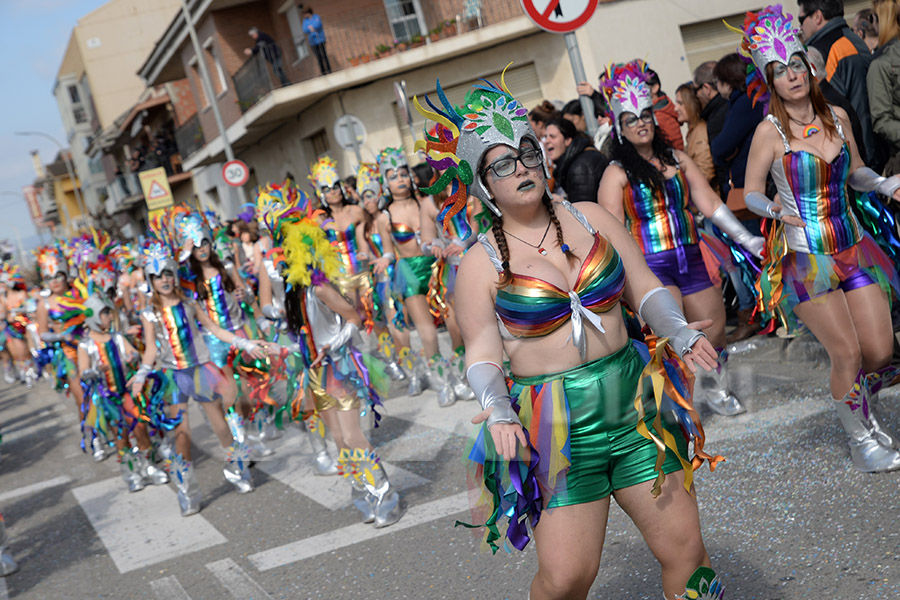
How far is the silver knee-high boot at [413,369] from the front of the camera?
30.8ft

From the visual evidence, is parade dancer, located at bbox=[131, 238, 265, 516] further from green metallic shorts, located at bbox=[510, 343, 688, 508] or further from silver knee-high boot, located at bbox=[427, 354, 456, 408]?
green metallic shorts, located at bbox=[510, 343, 688, 508]

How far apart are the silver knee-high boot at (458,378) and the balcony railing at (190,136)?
89.0ft

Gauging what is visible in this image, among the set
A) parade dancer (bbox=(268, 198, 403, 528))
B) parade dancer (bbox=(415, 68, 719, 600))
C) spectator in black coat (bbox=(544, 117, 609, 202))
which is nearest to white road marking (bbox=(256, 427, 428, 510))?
parade dancer (bbox=(268, 198, 403, 528))

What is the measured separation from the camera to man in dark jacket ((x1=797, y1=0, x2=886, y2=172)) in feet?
23.3

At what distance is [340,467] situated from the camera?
238 inches

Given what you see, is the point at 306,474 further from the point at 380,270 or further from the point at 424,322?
the point at 380,270

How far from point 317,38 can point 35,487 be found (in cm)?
1621

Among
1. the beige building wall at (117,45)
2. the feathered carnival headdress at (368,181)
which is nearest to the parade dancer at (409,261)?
the feathered carnival headdress at (368,181)

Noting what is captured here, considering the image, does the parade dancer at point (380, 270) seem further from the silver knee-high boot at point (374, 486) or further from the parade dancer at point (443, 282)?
the silver knee-high boot at point (374, 486)

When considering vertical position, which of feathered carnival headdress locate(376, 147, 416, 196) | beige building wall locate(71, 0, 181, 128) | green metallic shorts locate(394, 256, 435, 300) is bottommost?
green metallic shorts locate(394, 256, 435, 300)

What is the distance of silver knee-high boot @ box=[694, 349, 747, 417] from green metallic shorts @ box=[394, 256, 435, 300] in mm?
3659

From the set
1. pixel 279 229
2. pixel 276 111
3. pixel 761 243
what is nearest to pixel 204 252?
pixel 279 229

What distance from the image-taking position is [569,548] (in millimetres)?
2936

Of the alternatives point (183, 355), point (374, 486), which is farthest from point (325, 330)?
point (183, 355)
